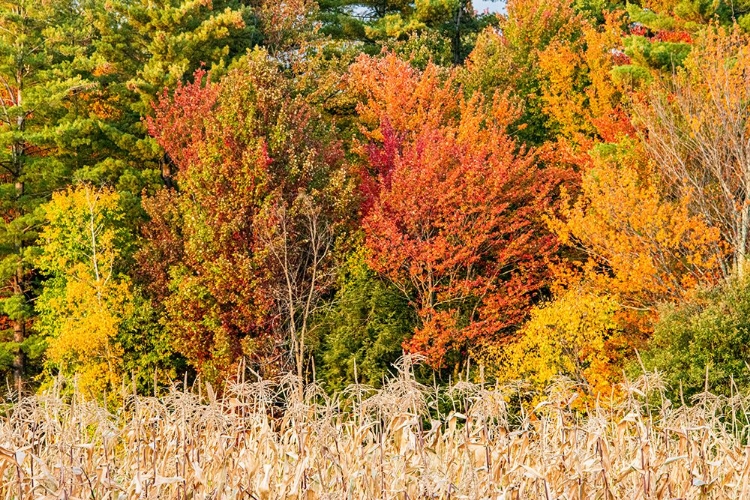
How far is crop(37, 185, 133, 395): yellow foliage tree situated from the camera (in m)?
21.7

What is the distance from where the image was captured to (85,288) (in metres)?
22.7

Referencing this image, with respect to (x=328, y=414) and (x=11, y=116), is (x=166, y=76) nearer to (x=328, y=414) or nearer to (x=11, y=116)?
(x=11, y=116)

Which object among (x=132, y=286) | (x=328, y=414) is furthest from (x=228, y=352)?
(x=328, y=414)

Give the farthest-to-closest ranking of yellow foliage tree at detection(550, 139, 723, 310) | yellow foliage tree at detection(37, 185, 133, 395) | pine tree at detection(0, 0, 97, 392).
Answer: pine tree at detection(0, 0, 97, 392)
yellow foliage tree at detection(37, 185, 133, 395)
yellow foliage tree at detection(550, 139, 723, 310)

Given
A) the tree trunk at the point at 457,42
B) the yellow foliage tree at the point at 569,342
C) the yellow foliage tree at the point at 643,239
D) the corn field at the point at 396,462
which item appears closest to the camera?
the corn field at the point at 396,462

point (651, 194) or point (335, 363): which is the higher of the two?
point (651, 194)

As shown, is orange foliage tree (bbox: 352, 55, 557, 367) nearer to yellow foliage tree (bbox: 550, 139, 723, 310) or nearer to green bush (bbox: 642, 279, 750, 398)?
yellow foliage tree (bbox: 550, 139, 723, 310)

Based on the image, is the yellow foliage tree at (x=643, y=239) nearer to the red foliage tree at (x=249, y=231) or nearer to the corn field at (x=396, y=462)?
the red foliage tree at (x=249, y=231)

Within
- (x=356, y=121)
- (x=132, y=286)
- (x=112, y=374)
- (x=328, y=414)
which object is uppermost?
(x=356, y=121)

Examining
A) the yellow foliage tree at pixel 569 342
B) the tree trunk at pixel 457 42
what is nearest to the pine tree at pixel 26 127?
the yellow foliage tree at pixel 569 342

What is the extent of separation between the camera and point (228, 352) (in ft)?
67.3

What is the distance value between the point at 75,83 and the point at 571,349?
15.2m

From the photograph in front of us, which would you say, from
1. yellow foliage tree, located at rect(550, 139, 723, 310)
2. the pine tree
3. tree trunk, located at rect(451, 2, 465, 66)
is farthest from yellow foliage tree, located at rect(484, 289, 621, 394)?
tree trunk, located at rect(451, 2, 465, 66)

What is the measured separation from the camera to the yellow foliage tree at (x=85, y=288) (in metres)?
21.7
